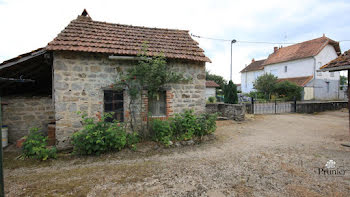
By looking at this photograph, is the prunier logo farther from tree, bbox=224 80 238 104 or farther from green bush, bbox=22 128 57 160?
tree, bbox=224 80 238 104

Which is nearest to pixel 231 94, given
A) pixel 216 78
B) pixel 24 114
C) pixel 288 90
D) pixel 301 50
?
pixel 24 114

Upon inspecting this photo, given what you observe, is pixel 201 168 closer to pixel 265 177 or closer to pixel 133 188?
pixel 265 177

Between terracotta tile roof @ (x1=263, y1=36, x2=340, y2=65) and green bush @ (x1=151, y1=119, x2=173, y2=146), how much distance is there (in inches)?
973

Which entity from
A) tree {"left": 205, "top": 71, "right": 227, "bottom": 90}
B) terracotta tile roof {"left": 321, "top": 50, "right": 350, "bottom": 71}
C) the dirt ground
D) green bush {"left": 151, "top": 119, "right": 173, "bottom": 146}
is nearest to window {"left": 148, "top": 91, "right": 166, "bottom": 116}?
green bush {"left": 151, "top": 119, "right": 173, "bottom": 146}

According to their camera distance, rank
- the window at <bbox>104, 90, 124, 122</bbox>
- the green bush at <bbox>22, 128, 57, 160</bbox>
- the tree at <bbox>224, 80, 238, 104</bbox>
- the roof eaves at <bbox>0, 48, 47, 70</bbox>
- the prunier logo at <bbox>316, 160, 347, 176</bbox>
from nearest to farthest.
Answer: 1. the prunier logo at <bbox>316, 160, 347, 176</bbox>
2. the green bush at <bbox>22, 128, 57, 160</bbox>
3. the roof eaves at <bbox>0, 48, 47, 70</bbox>
4. the window at <bbox>104, 90, 124, 122</bbox>
5. the tree at <bbox>224, 80, 238, 104</bbox>

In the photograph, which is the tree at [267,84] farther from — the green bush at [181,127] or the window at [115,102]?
the window at [115,102]

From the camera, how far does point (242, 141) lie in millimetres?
6457

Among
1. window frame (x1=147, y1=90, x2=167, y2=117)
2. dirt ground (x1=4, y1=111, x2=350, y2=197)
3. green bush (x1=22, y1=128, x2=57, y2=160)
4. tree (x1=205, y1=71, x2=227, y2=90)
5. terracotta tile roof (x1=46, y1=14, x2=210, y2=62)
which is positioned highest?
tree (x1=205, y1=71, x2=227, y2=90)

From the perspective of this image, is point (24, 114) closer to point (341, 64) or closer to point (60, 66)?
point (60, 66)

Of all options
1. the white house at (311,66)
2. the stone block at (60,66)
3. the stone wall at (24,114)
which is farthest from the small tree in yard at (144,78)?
the white house at (311,66)

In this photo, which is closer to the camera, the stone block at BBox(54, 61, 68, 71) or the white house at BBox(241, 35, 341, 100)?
the stone block at BBox(54, 61, 68, 71)

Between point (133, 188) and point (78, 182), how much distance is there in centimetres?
124

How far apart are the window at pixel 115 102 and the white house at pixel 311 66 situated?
23.6 m

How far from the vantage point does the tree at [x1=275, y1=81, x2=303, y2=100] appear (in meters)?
20.4
